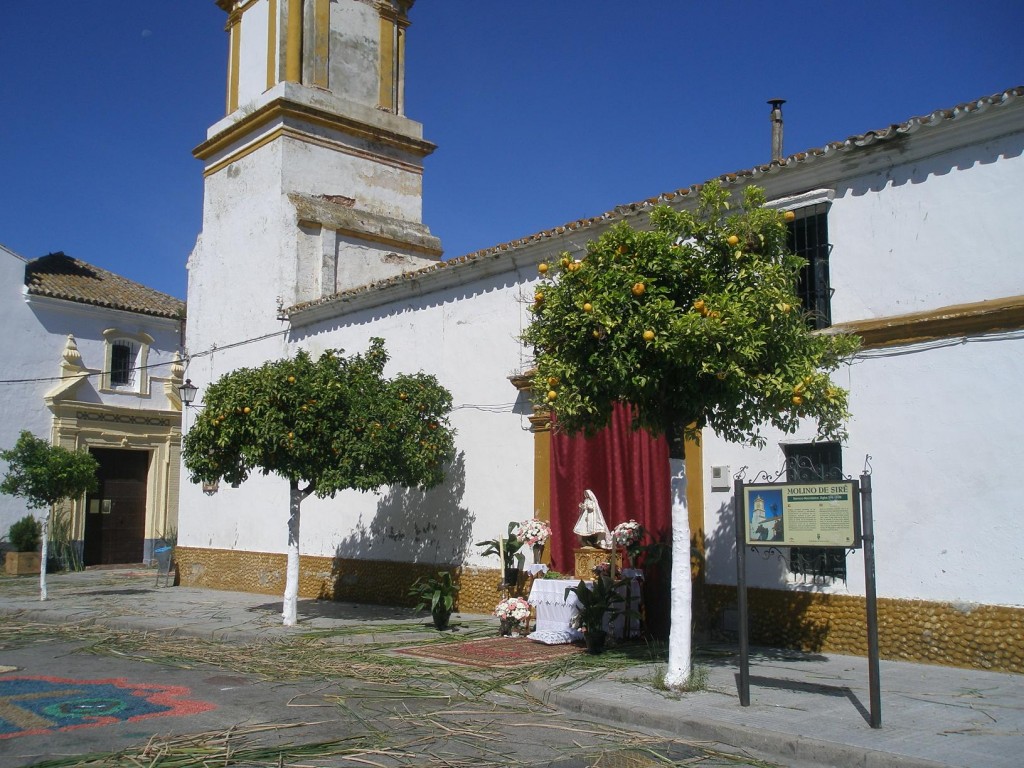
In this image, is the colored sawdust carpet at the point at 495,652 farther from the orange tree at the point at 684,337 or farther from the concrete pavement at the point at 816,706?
the orange tree at the point at 684,337

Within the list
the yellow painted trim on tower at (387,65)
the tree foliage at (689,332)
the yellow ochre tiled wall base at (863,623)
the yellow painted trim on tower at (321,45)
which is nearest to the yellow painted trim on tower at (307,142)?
the yellow painted trim on tower at (387,65)

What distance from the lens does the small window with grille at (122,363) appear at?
26766 millimetres

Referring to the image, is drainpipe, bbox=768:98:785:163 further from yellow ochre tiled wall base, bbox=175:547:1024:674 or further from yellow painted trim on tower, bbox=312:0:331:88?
yellow painted trim on tower, bbox=312:0:331:88

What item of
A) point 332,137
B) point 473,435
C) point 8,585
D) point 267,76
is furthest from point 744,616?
point 8,585

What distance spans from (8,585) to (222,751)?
1701 centimetres

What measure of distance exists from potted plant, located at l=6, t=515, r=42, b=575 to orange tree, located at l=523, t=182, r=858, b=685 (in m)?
20.1

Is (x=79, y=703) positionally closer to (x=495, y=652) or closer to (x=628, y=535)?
(x=495, y=652)

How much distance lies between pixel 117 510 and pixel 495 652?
789 inches

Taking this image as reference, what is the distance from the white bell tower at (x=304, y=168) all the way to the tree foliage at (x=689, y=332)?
10499 millimetres

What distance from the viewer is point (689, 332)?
710 cm

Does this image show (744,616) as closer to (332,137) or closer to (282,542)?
(282,542)

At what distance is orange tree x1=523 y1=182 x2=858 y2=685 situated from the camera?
286 inches

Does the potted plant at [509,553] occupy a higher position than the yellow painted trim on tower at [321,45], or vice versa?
the yellow painted trim on tower at [321,45]

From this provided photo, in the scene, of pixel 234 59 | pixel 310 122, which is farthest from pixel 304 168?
pixel 234 59
